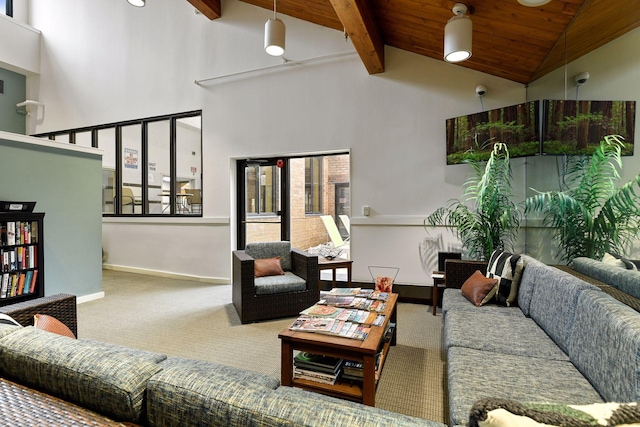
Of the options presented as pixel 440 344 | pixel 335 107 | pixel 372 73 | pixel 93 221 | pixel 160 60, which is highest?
pixel 160 60

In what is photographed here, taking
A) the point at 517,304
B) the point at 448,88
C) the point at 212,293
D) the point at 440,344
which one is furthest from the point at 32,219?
the point at 448,88

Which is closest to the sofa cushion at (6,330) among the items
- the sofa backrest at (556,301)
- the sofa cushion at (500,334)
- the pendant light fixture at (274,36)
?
the sofa cushion at (500,334)

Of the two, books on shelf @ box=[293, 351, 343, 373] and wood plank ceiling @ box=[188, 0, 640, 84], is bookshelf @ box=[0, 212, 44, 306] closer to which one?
books on shelf @ box=[293, 351, 343, 373]

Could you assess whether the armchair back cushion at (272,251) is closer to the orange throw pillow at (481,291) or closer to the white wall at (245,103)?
the white wall at (245,103)

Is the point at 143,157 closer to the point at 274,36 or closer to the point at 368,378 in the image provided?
the point at 274,36

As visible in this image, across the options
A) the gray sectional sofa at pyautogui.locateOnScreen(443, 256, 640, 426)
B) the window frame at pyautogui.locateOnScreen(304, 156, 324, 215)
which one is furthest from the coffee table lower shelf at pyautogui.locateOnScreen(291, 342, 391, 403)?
the window frame at pyautogui.locateOnScreen(304, 156, 324, 215)

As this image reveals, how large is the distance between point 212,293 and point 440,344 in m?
3.07

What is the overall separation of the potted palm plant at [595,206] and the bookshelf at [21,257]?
504cm

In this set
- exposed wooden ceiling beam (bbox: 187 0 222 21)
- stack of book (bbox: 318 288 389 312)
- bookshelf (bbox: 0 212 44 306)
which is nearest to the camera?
stack of book (bbox: 318 288 389 312)

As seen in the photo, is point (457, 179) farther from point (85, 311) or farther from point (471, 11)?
point (85, 311)

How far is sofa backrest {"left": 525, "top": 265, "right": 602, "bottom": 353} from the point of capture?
1730 mm

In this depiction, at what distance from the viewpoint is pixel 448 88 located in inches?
161

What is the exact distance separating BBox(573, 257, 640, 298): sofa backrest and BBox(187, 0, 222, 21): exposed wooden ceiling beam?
18.2ft

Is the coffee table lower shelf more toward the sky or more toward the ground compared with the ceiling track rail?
more toward the ground
